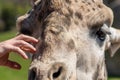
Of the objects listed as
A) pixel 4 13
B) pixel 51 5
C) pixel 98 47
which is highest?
pixel 4 13

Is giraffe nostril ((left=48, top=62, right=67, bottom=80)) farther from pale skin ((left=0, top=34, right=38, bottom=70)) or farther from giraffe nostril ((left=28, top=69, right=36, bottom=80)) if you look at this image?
pale skin ((left=0, top=34, right=38, bottom=70))

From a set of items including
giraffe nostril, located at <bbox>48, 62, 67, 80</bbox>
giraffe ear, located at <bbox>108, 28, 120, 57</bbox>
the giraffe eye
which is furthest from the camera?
giraffe ear, located at <bbox>108, 28, 120, 57</bbox>

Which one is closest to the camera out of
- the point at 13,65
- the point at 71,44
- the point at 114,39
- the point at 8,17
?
the point at 71,44

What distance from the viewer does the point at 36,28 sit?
13.8ft

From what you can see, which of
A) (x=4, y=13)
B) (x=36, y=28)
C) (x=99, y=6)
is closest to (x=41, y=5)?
(x=36, y=28)

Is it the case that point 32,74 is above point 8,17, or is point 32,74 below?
below

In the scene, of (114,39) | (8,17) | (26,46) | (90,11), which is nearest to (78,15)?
(90,11)

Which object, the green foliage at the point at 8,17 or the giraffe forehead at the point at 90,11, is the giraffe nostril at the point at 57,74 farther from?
the green foliage at the point at 8,17

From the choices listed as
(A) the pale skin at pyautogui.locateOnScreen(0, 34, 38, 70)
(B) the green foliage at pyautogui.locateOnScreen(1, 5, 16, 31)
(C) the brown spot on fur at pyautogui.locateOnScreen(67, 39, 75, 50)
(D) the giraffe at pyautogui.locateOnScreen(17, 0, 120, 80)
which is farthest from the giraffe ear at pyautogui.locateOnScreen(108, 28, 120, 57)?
(B) the green foliage at pyautogui.locateOnScreen(1, 5, 16, 31)

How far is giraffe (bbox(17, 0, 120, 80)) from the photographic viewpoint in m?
3.66

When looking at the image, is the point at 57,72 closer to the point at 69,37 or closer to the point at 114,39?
the point at 69,37

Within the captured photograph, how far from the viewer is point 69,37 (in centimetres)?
386

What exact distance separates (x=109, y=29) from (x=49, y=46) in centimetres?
75

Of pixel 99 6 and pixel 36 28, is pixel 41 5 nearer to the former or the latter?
pixel 36 28
